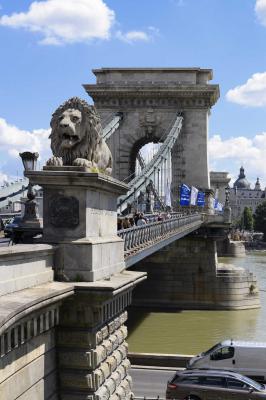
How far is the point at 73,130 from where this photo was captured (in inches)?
483

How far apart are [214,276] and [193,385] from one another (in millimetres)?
29577

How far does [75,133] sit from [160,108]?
48.1 metres

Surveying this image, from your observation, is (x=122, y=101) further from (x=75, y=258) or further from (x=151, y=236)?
(x=75, y=258)

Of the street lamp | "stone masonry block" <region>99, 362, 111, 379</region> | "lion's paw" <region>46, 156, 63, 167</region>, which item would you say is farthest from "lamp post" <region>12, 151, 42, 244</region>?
"stone masonry block" <region>99, 362, 111, 379</region>

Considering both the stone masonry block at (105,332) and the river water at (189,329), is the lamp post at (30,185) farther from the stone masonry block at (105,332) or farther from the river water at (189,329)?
the river water at (189,329)

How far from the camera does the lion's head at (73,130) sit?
483 inches

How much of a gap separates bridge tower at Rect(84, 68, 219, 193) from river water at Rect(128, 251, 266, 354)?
17373 millimetres

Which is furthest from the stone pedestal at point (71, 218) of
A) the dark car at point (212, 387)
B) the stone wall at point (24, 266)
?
the dark car at point (212, 387)

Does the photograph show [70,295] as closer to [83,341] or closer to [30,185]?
[83,341]

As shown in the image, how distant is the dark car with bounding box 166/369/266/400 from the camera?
18.1 meters

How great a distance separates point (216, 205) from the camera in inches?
2447

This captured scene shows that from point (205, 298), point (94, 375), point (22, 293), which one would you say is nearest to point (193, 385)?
point (94, 375)

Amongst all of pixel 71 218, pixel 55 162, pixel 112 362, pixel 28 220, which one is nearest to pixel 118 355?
pixel 112 362

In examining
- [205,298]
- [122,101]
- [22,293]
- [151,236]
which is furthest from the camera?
[122,101]
